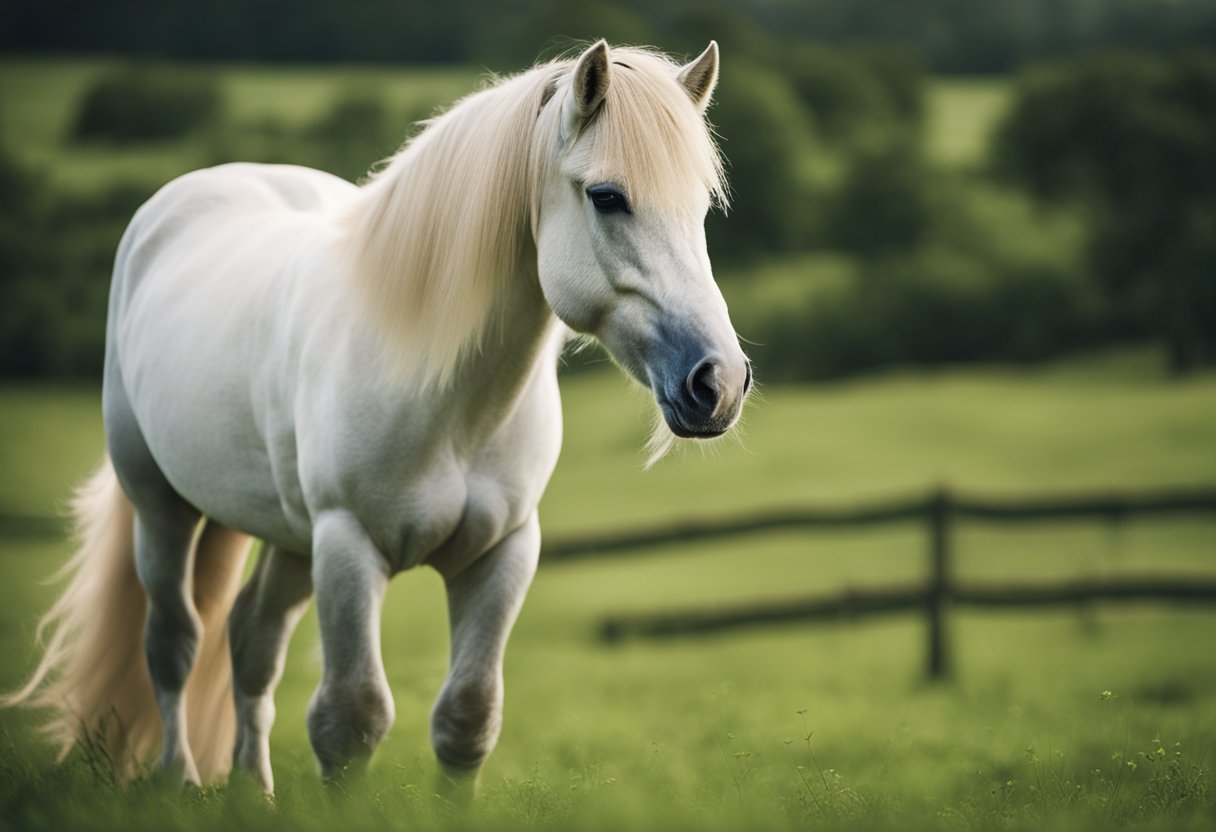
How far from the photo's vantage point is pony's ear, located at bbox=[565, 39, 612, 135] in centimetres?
279

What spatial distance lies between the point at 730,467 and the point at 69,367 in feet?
48.5

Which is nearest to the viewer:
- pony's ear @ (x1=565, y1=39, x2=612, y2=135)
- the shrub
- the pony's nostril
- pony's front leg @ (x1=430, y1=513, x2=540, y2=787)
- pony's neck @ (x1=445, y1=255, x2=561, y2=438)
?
the pony's nostril

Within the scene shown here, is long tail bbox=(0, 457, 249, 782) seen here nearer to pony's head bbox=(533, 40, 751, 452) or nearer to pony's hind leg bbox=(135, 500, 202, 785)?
pony's hind leg bbox=(135, 500, 202, 785)

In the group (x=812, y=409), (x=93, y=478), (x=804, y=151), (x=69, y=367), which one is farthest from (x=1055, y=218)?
(x=93, y=478)

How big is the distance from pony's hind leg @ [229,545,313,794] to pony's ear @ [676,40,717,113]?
6.93ft

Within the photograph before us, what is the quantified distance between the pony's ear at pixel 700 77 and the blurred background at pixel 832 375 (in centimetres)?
92

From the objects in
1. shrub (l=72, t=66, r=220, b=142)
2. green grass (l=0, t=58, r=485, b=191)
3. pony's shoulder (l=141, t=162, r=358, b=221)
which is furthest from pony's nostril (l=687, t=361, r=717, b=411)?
shrub (l=72, t=66, r=220, b=142)

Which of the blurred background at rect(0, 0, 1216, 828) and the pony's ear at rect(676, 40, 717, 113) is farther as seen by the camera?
the blurred background at rect(0, 0, 1216, 828)

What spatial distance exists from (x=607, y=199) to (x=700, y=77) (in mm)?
542

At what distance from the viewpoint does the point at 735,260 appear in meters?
35.5

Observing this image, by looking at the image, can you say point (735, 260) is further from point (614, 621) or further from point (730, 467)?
point (614, 621)

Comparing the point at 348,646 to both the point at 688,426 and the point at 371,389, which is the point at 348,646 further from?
the point at 688,426

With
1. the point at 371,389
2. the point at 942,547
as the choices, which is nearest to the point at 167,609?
the point at 371,389

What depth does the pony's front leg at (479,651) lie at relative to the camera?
3414mm
